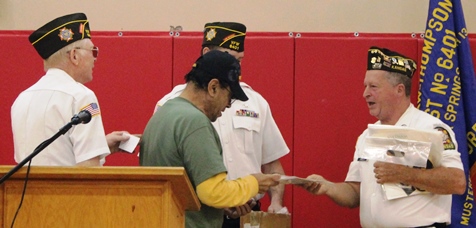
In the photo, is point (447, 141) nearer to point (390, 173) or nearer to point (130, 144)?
point (390, 173)

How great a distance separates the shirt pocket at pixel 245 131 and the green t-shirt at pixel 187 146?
0.88 m

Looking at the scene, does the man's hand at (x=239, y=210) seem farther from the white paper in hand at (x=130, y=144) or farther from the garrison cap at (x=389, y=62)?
the garrison cap at (x=389, y=62)

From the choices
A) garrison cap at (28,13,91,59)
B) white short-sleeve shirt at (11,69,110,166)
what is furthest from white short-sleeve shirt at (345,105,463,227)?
garrison cap at (28,13,91,59)

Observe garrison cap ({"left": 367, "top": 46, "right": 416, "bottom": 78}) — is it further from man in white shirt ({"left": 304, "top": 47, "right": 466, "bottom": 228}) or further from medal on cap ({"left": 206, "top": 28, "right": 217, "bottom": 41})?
medal on cap ({"left": 206, "top": 28, "right": 217, "bottom": 41})

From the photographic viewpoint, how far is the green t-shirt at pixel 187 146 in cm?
295

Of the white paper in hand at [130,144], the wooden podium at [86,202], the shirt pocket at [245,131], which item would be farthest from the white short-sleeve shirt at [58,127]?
the shirt pocket at [245,131]

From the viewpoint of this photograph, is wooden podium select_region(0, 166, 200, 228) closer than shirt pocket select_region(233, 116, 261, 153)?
Yes

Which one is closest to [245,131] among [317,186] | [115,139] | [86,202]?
[317,186]

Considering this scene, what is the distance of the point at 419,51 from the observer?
462 cm

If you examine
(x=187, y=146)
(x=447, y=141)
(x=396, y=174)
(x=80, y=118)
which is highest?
(x=80, y=118)

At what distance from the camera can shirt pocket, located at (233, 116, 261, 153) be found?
4047mm

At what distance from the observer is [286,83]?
15.2 feet

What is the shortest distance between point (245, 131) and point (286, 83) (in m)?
0.67

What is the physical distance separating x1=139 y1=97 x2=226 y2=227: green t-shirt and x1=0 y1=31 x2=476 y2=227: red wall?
1467 millimetres
